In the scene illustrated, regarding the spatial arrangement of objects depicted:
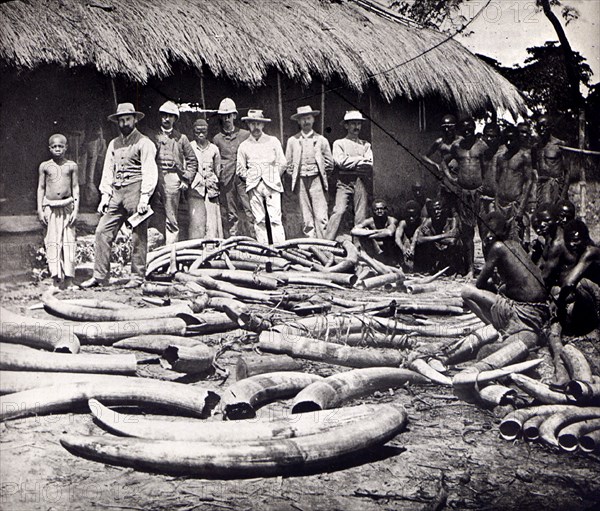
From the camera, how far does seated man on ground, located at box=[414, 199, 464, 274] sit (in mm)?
7289

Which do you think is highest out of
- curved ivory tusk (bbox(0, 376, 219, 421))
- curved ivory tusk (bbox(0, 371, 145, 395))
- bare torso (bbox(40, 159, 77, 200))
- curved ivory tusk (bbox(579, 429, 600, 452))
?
bare torso (bbox(40, 159, 77, 200))

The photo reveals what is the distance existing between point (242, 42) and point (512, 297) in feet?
10.5

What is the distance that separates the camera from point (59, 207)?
5.16 meters

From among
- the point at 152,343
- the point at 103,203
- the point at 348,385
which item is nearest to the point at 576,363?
the point at 348,385

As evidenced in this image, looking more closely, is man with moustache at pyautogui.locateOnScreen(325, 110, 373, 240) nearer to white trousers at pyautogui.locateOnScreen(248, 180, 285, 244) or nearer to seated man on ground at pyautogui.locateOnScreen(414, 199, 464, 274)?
white trousers at pyautogui.locateOnScreen(248, 180, 285, 244)

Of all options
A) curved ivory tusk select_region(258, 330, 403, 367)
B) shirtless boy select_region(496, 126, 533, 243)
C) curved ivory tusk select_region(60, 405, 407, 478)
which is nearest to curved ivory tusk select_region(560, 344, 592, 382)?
curved ivory tusk select_region(258, 330, 403, 367)

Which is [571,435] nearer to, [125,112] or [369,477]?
[369,477]

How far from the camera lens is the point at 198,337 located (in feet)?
15.0

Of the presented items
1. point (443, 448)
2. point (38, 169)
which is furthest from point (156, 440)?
point (38, 169)

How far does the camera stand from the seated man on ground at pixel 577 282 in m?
5.00

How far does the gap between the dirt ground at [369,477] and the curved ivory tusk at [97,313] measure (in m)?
0.46

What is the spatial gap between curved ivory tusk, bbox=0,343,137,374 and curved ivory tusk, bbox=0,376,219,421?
0.13 meters

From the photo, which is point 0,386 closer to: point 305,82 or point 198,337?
point 198,337

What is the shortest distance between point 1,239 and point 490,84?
5826 mm
